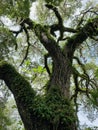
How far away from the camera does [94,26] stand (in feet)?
29.8

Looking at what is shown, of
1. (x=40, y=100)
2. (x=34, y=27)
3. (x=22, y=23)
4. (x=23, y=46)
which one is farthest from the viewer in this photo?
(x=23, y=46)

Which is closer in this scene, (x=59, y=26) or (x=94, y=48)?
(x=59, y=26)

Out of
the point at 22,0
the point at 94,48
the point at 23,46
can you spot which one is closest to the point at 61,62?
the point at 22,0

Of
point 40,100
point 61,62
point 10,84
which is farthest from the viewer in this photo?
point 61,62

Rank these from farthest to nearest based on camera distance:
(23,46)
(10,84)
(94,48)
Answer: (23,46) → (94,48) → (10,84)

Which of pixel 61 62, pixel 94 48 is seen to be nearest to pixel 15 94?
pixel 61 62

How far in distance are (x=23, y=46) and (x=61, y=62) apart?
5.86m

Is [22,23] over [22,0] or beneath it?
over

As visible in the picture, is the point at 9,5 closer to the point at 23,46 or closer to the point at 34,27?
the point at 34,27

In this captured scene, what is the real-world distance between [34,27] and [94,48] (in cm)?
388

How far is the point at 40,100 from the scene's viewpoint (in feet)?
22.8

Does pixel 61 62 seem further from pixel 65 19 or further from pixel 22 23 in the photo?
pixel 65 19

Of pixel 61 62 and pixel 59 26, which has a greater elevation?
pixel 59 26

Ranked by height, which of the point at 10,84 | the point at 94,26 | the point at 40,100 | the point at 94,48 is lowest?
the point at 40,100
